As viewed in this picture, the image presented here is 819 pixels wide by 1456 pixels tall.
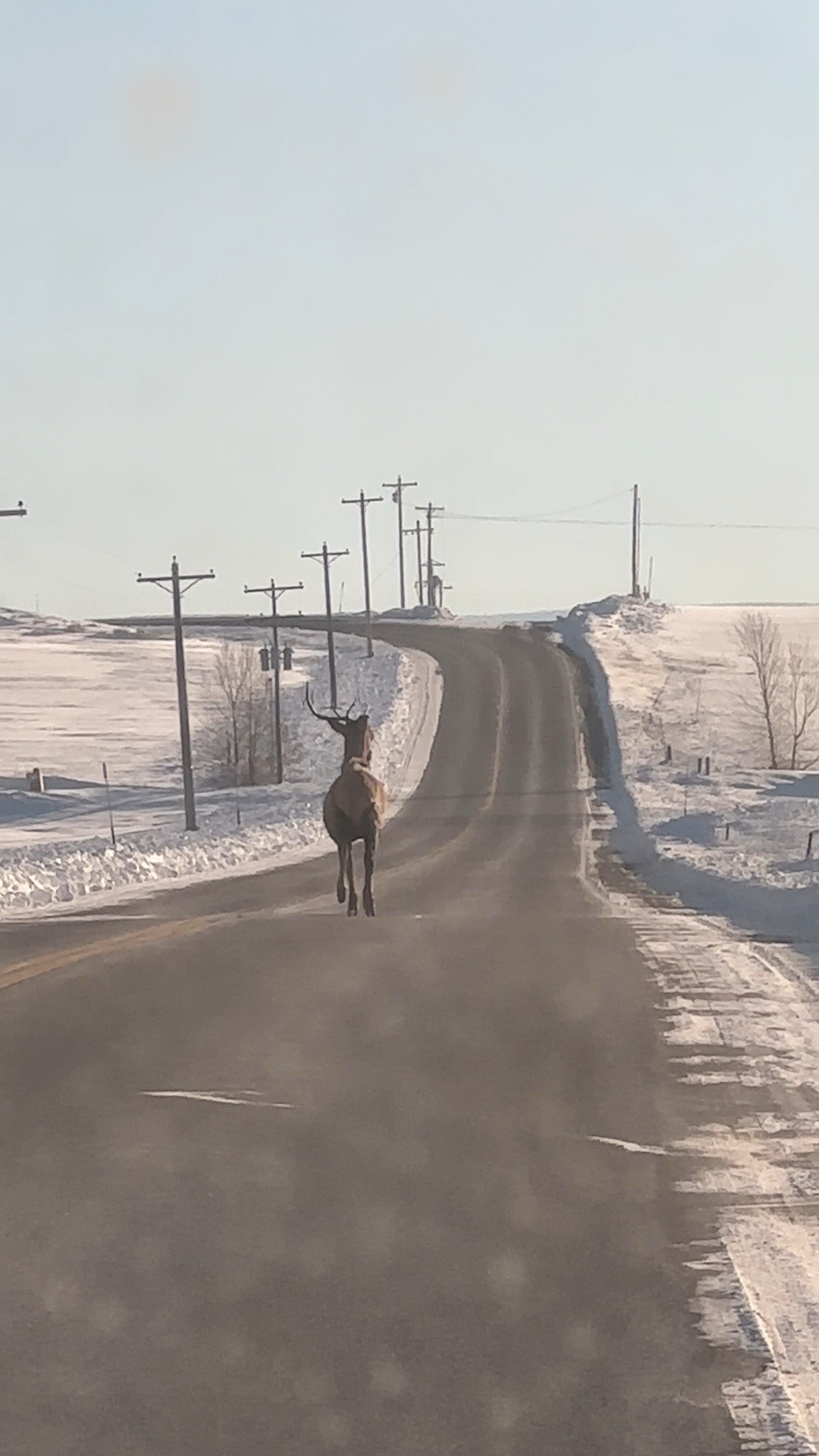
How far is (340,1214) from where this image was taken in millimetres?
Answer: 8172

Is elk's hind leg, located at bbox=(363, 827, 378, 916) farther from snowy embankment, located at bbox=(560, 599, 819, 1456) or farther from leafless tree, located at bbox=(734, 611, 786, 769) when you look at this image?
leafless tree, located at bbox=(734, 611, 786, 769)

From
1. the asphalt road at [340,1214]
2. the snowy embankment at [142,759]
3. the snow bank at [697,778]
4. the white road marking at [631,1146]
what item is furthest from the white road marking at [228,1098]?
the snowy embankment at [142,759]

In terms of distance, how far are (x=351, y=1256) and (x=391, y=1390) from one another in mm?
1422

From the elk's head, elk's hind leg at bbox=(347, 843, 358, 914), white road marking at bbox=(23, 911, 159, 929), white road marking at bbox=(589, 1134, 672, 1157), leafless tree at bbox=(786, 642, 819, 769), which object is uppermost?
the elk's head

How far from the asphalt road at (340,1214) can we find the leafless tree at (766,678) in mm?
68138

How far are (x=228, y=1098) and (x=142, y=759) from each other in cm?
7798

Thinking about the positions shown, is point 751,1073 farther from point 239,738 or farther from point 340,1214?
point 239,738

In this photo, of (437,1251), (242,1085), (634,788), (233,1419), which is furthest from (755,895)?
(634,788)

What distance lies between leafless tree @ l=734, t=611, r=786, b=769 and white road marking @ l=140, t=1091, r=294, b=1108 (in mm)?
71422

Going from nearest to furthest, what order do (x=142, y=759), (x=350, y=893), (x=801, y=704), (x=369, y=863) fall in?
(x=369, y=863), (x=350, y=893), (x=142, y=759), (x=801, y=704)

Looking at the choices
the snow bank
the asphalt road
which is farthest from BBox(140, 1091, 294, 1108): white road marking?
the snow bank

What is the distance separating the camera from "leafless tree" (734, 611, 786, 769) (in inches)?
3408

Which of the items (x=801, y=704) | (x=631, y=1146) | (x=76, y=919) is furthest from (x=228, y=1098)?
(x=801, y=704)

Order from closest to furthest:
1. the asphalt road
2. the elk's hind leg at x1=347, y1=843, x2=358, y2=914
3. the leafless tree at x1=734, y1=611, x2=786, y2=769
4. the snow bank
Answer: the asphalt road → the elk's hind leg at x1=347, y1=843, x2=358, y2=914 → the snow bank → the leafless tree at x1=734, y1=611, x2=786, y2=769
